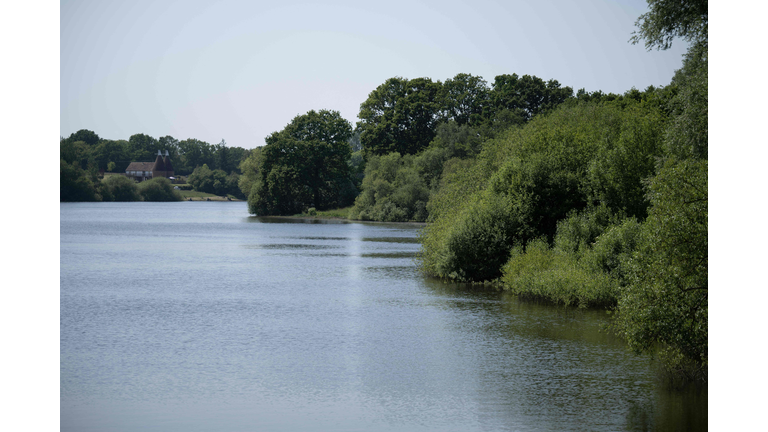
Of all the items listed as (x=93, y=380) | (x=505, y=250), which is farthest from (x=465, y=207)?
(x=93, y=380)

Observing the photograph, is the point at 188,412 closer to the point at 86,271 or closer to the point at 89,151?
the point at 86,271

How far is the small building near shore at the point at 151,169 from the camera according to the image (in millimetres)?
159625

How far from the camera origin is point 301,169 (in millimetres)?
105875

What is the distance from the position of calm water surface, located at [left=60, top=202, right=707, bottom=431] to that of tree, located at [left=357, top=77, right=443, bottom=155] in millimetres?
68683

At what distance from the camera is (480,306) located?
28.3 meters

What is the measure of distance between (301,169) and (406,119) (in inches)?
736

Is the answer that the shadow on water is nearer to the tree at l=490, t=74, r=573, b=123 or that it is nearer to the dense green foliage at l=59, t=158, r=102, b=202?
the tree at l=490, t=74, r=573, b=123

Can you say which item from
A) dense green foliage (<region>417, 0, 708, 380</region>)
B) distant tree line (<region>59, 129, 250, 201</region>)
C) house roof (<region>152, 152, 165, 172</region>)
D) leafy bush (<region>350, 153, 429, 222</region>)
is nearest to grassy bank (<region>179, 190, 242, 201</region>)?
distant tree line (<region>59, 129, 250, 201</region>)

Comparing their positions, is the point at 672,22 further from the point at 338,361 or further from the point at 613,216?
the point at 338,361

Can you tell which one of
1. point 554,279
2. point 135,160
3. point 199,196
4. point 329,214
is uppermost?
point 135,160

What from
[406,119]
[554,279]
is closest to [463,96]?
[406,119]

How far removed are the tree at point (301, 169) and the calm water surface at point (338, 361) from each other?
69.7 m

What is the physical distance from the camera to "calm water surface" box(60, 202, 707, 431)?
14.4 m

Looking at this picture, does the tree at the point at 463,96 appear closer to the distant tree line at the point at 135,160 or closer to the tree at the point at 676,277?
the distant tree line at the point at 135,160
